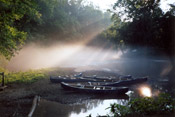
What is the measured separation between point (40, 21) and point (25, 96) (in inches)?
1009

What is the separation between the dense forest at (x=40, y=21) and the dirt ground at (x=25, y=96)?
12.1ft

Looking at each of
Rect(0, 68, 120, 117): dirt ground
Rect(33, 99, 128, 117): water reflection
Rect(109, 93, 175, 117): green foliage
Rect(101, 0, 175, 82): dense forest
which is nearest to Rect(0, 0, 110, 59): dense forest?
Rect(0, 68, 120, 117): dirt ground

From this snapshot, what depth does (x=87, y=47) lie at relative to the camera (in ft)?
258

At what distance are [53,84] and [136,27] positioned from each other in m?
33.9

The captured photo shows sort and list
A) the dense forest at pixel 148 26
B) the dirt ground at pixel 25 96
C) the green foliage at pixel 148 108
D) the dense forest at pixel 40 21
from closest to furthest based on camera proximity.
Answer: the green foliage at pixel 148 108, the dirt ground at pixel 25 96, the dense forest at pixel 40 21, the dense forest at pixel 148 26

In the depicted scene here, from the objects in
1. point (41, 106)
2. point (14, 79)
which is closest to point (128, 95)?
point (41, 106)

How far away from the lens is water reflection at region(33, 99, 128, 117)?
10627mm

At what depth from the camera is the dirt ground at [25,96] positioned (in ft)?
34.6

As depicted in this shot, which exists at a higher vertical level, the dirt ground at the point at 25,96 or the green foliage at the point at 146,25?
the green foliage at the point at 146,25

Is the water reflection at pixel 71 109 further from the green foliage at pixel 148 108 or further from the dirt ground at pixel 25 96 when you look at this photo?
the green foliage at pixel 148 108

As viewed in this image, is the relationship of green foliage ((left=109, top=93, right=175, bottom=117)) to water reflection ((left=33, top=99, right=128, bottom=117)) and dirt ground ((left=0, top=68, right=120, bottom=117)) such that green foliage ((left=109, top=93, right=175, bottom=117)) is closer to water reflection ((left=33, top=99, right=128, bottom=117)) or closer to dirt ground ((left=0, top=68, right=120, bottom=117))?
water reflection ((left=33, top=99, right=128, bottom=117))

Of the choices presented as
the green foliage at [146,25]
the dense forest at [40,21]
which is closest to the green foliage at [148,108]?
the dense forest at [40,21]

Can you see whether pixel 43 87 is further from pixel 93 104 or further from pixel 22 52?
pixel 22 52

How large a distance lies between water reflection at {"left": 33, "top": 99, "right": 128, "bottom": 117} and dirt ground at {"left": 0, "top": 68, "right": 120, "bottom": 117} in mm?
764
